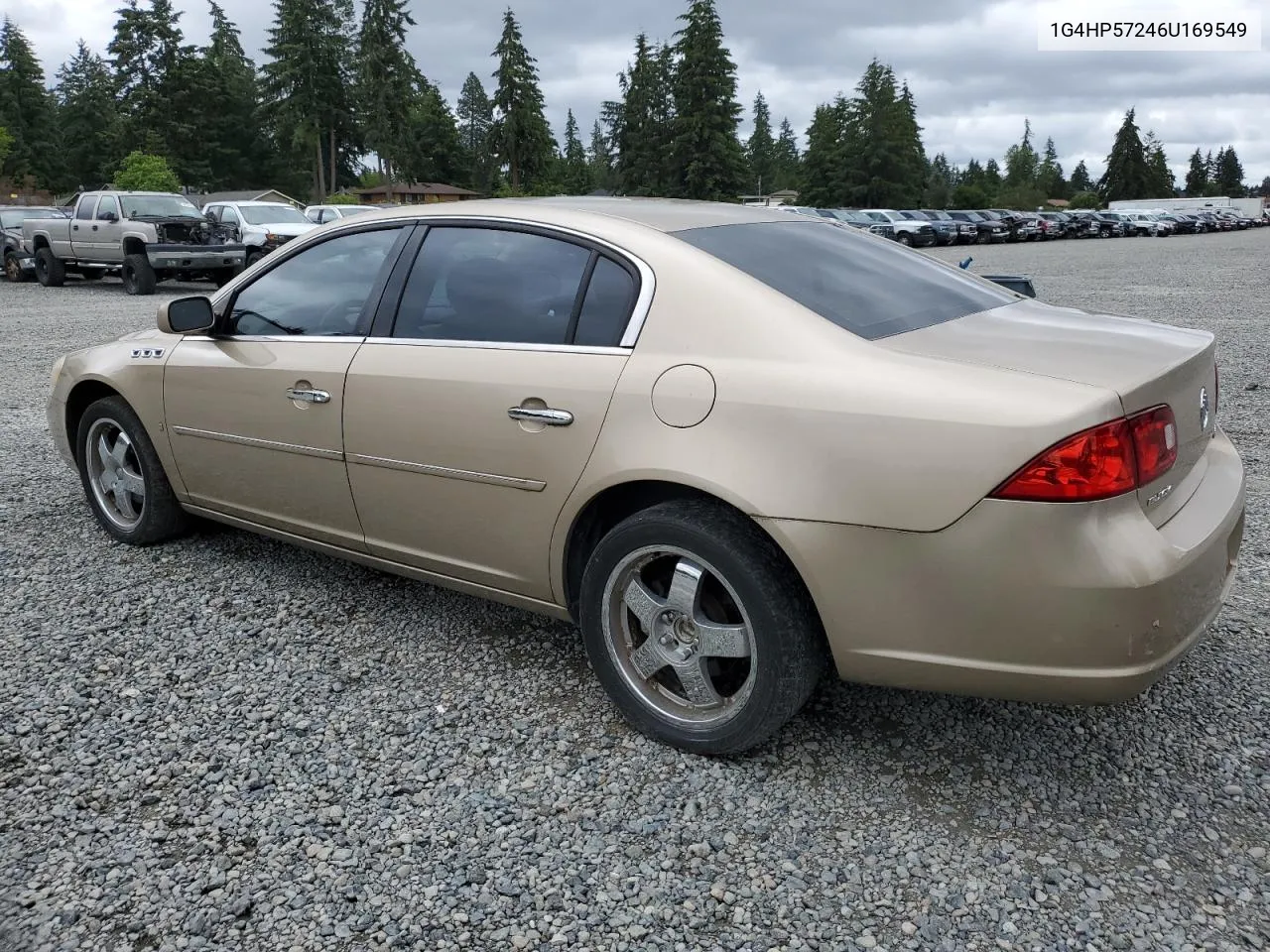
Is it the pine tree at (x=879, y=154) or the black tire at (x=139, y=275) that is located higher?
the pine tree at (x=879, y=154)

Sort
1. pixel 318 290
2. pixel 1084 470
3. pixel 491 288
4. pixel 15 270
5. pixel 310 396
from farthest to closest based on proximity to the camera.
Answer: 1. pixel 15 270
2. pixel 318 290
3. pixel 310 396
4. pixel 491 288
5. pixel 1084 470

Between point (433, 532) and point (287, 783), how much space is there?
903 mm

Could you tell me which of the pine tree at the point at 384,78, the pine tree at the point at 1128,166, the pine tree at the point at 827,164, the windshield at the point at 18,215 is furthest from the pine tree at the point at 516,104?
the pine tree at the point at 1128,166

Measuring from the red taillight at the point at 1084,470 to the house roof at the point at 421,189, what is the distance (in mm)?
82720

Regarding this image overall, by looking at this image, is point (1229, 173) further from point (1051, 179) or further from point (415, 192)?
point (415, 192)

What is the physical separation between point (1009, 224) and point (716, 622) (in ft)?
146

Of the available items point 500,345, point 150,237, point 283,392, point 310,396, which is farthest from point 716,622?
point 150,237

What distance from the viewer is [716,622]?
112 inches

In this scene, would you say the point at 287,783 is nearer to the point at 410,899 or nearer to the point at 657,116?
the point at 410,899

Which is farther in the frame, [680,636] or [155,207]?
[155,207]

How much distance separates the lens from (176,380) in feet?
13.9

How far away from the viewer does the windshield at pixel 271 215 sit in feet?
68.0

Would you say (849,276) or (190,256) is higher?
(849,276)

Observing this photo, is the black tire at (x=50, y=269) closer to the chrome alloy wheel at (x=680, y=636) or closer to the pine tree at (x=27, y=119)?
the chrome alloy wheel at (x=680, y=636)
